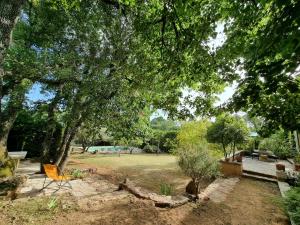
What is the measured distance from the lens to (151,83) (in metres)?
7.34

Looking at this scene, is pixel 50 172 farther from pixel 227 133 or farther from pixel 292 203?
pixel 227 133

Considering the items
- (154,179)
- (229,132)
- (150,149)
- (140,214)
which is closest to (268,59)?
(140,214)

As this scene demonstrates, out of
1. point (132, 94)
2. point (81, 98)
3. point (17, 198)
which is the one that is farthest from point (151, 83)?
point (17, 198)

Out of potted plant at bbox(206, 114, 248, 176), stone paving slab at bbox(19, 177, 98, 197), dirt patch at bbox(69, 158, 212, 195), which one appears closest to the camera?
stone paving slab at bbox(19, 177, 98, 197)

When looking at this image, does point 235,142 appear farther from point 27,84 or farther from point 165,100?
point 27,84

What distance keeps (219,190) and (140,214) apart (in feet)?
14.8

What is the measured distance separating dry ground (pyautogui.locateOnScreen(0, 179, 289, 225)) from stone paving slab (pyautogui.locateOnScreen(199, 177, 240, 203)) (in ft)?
1.34

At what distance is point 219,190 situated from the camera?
9.13 m

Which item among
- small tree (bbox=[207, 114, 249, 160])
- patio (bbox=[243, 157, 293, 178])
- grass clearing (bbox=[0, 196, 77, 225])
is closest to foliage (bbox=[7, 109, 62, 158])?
grass clearing (bbox=[0, 196, 77, 225])

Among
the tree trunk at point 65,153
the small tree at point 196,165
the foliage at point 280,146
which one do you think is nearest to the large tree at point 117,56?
the tree trunk at point 65,153

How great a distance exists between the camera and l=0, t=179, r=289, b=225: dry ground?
5.34 meters

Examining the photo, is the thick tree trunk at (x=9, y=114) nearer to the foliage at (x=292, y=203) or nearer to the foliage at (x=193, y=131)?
the foliage at (x=193, y=131)

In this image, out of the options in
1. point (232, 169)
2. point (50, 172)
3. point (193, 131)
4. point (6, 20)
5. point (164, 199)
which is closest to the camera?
point (6, 20)

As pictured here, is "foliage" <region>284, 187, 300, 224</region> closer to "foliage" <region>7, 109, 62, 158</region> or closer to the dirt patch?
the dirt patch
